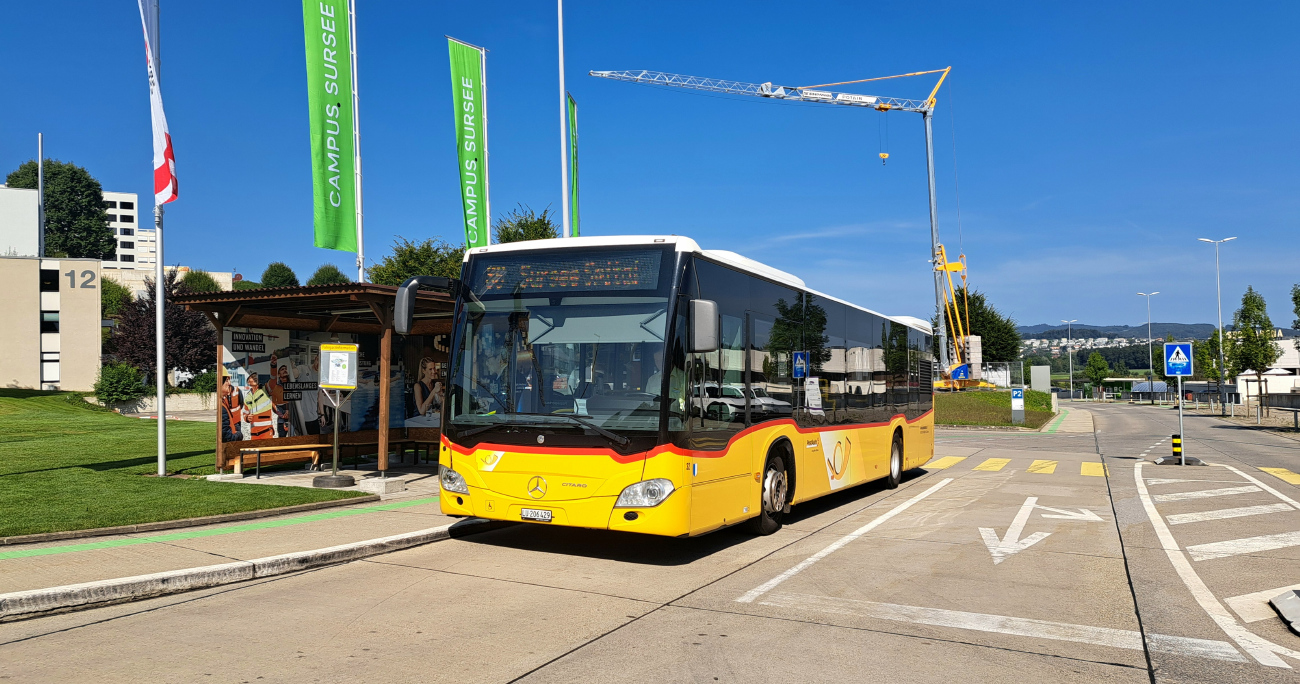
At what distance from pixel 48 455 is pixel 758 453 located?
16.4 meters

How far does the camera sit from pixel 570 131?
944 inches

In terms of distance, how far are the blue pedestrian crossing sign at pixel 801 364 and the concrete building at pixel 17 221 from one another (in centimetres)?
9042

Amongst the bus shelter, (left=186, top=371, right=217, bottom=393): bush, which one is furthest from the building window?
the bus shelter

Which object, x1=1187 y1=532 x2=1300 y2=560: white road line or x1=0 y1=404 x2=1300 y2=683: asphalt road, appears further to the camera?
x1=1187 y1=532 x2=1300 y2=560: white road line

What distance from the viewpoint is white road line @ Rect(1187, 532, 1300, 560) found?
30.5 ft

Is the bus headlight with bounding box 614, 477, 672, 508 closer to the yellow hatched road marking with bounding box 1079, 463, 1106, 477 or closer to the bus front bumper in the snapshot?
the bus front bumper

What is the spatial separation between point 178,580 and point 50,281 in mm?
71864

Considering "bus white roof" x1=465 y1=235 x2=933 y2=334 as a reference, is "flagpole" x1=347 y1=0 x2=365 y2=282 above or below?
above

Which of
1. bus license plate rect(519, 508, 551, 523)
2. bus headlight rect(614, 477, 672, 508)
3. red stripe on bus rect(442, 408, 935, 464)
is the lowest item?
bus license plate rect(519, 508, 551, 523)

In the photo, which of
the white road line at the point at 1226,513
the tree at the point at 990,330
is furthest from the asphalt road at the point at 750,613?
the tree at the point at 990,330

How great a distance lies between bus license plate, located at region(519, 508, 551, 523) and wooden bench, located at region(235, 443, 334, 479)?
758 centimetres

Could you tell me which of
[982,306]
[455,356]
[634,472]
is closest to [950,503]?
[634,472]

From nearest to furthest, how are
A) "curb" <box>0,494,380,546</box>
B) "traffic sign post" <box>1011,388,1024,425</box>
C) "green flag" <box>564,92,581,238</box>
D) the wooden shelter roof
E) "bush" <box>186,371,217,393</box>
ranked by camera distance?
"curb" <box>0,494,380,546</box>, the wooden shelter roof, "green flag" <box>564,92,581,238</box>, "traffic sign post" <box>1011,388,1024,425</box>, "bush" <box>186,371,217,393</box>

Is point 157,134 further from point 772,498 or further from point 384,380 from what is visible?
point 772,498
